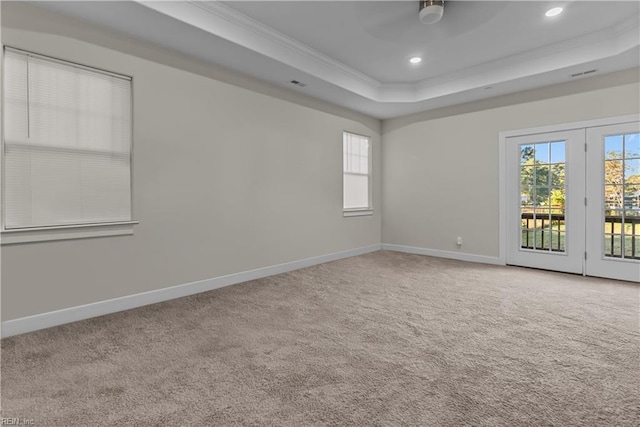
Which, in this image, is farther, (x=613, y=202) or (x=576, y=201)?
(x=576, y=201)

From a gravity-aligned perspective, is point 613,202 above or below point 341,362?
above

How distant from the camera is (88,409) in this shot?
1606 millimetres

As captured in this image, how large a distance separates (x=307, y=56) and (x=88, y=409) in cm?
395

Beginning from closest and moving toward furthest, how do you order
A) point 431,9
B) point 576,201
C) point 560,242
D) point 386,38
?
point 431,9
point 386,38
point 576,201
point 560,242

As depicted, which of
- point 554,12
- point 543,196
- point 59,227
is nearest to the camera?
point 59,227

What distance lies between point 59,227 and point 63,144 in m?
0.72

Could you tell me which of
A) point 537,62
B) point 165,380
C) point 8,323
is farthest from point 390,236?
point 8,323

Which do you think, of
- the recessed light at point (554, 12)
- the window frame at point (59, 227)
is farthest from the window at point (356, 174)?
the window frame at point (59, 227)

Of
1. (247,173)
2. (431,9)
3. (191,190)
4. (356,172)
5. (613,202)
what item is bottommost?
(613,202)

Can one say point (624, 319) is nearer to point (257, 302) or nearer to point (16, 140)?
point (257, 302)

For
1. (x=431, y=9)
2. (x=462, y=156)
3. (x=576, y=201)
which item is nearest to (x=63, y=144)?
(x=431, y=9)

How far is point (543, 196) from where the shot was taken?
15.2 feet

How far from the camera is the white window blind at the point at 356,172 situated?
18.9ft

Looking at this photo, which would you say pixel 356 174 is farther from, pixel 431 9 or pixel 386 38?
pixel 431 9
